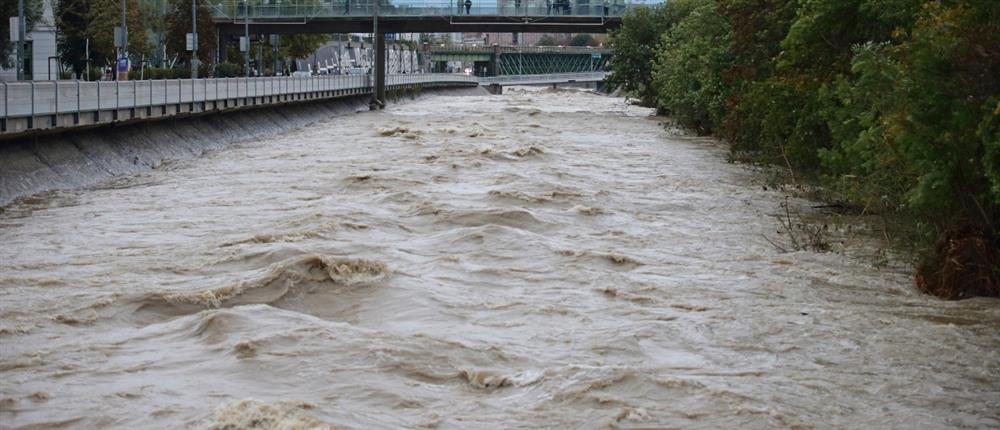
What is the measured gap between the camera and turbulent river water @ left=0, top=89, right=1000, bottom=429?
1370 cm

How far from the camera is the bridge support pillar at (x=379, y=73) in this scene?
9844 centimetres

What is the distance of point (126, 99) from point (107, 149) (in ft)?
5.54

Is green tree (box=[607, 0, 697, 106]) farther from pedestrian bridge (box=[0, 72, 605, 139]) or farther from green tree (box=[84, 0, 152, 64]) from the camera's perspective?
green tree (box=[84, 0, 152, 64])

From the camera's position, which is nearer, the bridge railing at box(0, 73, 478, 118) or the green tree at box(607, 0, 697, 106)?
the bridge railing at box(0, 73, 478, 118)

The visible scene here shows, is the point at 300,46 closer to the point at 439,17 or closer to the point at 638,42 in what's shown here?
the point at 439,17

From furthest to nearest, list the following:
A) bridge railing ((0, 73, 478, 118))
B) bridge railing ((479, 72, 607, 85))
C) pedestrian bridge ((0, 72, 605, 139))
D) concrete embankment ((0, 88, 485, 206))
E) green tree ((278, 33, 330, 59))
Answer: bridge railing ((479, 72, 607, 85)) → green tree ((278, 33, 330, 59)) → concrete embankment ((0, 88, 485, 206)) → pedestrian bridge ((0, 72, 605, 139)) → bridge railing ((0, 73, 478, 118))

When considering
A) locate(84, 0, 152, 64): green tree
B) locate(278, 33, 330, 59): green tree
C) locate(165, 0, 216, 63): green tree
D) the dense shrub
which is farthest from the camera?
locate(278, 33, 330, 59): green tree

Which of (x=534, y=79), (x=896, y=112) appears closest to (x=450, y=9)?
(x=896, y=112)

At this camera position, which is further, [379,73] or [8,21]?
[379,73]

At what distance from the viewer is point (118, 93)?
39750 mm

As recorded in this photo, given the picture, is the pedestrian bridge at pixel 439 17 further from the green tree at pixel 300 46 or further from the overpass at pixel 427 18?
the green tree at pixel 300 46

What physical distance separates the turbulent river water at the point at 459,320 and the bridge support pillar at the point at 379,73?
Answer: 217 feet

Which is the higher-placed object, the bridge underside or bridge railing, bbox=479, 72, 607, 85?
the bridge underside

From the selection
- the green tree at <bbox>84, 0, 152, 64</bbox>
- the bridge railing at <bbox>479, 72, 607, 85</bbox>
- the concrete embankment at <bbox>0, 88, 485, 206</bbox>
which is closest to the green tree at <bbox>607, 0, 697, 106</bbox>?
the green tree at <bbox>84, 0, 152, 64</bbox>
